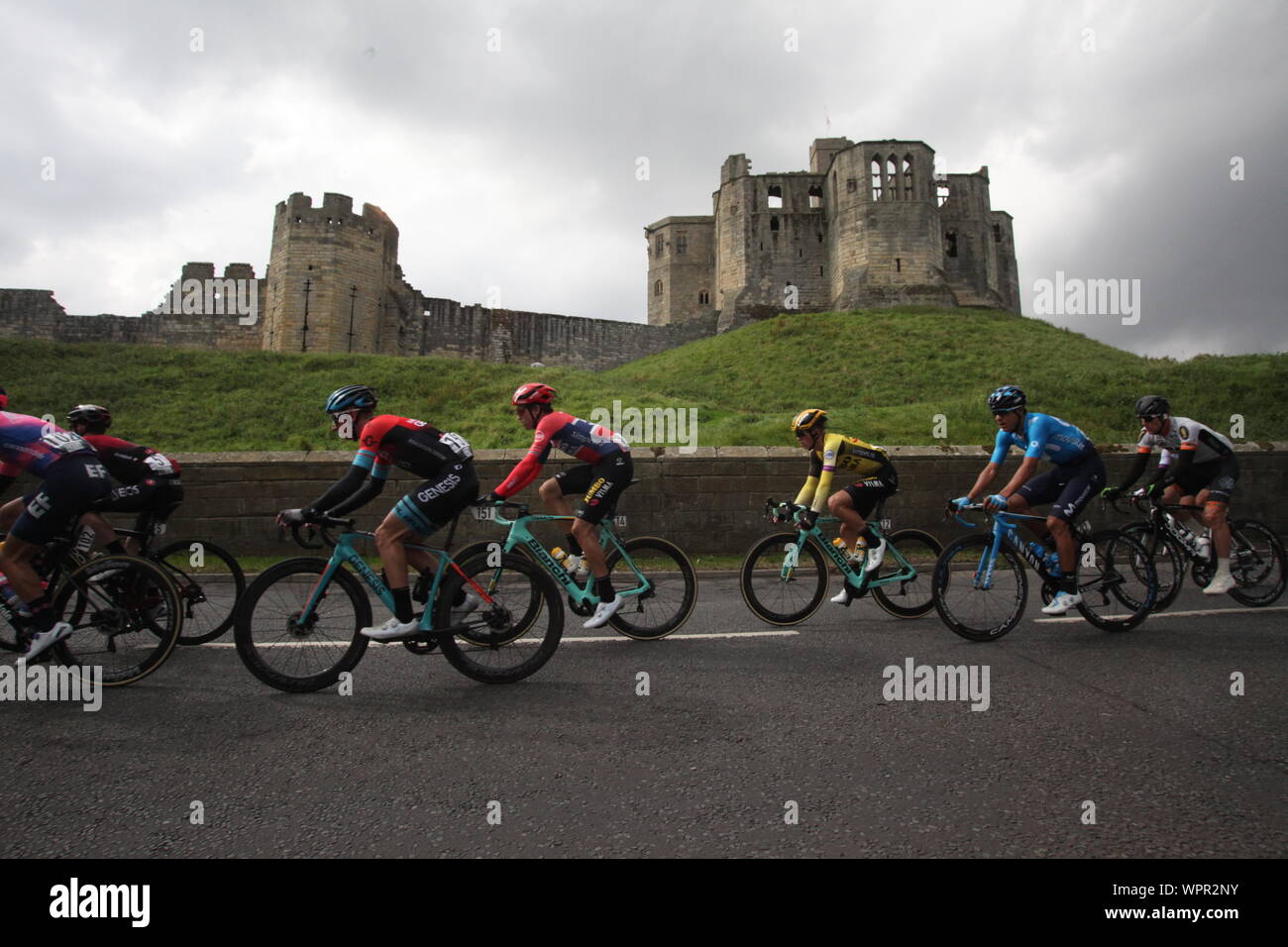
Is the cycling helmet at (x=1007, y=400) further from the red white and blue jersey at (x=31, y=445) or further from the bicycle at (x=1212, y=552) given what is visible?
the red white and blue jersey at (x=31, y=445)

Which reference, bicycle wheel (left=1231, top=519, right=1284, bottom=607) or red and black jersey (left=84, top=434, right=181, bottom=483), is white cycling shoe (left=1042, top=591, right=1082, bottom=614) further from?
red and black jersey (left=84, top=434, right=181, bottom=483)

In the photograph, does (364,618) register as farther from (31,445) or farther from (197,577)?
(197,577)

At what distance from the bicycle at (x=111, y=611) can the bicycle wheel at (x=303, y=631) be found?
2.64 feet

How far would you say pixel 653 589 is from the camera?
608 centimetres

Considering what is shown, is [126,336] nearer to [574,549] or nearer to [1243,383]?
[574,549]

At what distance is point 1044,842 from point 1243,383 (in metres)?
23.0

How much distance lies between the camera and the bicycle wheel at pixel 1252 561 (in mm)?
7395

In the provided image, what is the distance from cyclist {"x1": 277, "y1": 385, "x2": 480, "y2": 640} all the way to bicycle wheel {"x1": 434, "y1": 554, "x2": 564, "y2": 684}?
10.3 inches

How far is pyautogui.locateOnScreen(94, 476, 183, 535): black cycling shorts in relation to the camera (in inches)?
239

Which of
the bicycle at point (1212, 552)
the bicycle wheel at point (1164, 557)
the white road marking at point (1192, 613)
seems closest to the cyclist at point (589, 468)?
the white road marking at point (1192, 613)

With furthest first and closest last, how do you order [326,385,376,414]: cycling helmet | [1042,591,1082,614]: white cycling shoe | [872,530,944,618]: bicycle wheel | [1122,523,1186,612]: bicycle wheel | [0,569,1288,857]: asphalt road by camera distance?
1. [872,530,944,618]: bicycle wheel
2. [1122,523,1186,612]: bicycle wheel
3. [1042,591,1082,614]: white cycling shoe
4. [326,385,376,414]: cycling helmet
5. [0,569,1288,857]: asphalt road

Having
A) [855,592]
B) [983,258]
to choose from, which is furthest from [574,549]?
[983,258]

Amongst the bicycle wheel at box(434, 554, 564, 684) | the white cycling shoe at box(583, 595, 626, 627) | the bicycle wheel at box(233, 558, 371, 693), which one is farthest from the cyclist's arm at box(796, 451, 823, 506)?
the bicycle wheel at box(233, 558, 371, 693)

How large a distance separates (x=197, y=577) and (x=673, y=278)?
2667 inches
